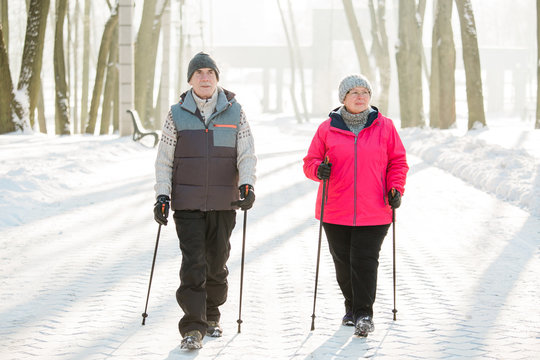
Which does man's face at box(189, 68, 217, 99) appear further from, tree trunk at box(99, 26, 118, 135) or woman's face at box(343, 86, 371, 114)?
→ tree trunk at box(99, 26, 118, 135)

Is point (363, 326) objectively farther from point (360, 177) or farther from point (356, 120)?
point (356, 120)

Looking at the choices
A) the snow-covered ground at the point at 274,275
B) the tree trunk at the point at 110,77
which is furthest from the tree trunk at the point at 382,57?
the snow-covered ground at the point at 274,275

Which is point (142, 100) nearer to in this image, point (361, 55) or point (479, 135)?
point (479, 135)

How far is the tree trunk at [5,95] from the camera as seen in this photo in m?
20.3

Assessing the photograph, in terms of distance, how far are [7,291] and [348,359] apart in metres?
2.92

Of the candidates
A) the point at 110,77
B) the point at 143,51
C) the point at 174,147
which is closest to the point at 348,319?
the point at 174,147

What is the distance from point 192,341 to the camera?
4.78m

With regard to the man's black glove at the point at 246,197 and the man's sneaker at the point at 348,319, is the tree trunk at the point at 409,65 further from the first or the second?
the man's black glove at the point at 246,197

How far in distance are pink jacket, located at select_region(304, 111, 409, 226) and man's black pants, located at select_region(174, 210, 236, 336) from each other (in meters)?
0.68

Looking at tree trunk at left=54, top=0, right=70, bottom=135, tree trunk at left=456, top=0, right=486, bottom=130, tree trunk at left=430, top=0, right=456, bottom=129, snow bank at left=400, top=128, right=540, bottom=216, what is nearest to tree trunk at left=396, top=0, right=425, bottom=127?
tree trunk at left=430, top=0, right=456, bottom=129

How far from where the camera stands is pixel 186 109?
502cm

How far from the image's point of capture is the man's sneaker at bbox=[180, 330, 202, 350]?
4.77 m

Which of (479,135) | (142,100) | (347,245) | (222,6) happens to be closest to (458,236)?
(347,245)

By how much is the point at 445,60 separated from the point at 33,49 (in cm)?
1132
